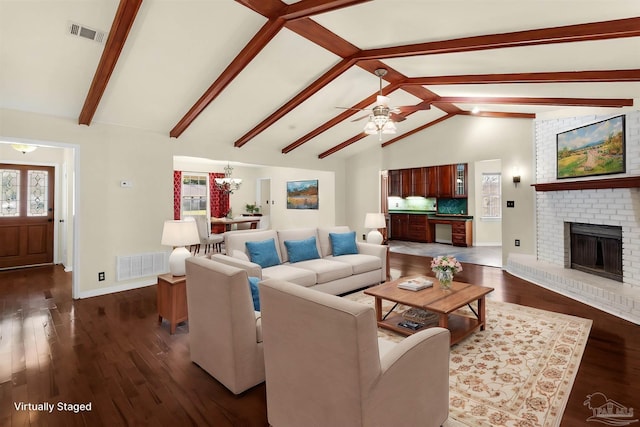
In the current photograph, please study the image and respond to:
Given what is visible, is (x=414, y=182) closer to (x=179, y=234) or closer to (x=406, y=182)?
(x=406, y=182)

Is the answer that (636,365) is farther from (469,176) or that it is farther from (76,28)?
(469,176)

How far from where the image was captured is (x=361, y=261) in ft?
15.2

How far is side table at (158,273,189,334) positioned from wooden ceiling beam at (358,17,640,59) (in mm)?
3399

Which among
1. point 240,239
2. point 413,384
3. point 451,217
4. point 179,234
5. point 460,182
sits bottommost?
point 413,384

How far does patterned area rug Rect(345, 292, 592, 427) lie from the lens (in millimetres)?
2023

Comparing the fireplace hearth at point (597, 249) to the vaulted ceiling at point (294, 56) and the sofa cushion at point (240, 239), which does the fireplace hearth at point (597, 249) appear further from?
the sofa cushion at point (240, 239)

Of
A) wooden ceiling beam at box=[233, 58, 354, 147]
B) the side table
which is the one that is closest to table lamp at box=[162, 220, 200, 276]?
the side table

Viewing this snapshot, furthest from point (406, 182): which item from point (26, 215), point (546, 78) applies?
point (26, 215)

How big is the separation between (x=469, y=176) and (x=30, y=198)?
32.7 ft

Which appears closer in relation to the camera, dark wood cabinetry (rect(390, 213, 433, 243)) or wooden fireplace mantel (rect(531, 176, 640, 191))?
wooden fireplace mantel (rect(531, 176, 640, 191))

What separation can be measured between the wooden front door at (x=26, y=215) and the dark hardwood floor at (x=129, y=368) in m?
2.43

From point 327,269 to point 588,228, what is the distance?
157 inches

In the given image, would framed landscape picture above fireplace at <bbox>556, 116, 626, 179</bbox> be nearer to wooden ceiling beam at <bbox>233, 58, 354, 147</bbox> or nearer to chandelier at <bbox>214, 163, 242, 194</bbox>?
wooden ceiling beam at <bbox>233, 58, 354, 147</bbox>

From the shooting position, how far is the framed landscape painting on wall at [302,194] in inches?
363
